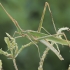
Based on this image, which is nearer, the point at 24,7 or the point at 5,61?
the point at 5,61

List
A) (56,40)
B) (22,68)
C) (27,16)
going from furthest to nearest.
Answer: (27,16)
(22,68)
(56,40)

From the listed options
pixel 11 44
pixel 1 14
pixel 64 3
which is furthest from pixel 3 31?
pixel 11 44

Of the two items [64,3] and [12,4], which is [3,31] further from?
[64,3]

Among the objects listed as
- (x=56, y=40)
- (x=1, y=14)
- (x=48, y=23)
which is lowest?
(x=56, y=40)

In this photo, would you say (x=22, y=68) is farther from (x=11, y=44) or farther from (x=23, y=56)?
(x=11, y=44)

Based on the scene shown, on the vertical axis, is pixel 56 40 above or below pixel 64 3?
below

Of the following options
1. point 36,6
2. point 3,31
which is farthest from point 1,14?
point 36,6

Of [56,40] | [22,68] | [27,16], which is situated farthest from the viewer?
[27,16]
